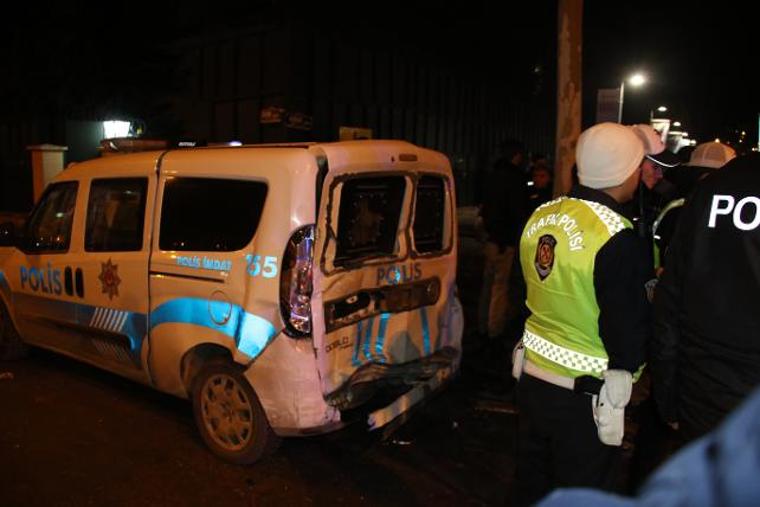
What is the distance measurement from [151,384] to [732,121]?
49.2 metres

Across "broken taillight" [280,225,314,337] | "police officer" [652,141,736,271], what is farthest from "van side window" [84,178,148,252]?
"police officer" [652,141,736,271]

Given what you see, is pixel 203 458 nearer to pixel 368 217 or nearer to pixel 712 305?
pixel 368 217

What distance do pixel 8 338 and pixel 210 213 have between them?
127 inches

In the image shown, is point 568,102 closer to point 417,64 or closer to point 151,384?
point 151,384

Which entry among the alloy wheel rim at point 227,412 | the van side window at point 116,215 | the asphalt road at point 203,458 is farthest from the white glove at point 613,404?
the van side window at point 116,215

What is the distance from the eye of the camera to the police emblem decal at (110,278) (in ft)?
14.9

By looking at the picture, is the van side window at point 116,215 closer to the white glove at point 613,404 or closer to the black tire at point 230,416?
the black tire at point 230,416

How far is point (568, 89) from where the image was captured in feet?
21.7

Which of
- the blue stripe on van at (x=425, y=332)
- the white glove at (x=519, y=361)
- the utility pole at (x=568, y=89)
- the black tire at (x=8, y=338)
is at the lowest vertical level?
the black tire at (x=8, y=338)

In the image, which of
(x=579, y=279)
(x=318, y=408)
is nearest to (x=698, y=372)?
(x=579, y=279)

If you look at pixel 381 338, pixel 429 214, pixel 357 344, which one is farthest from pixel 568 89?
pixel 357 344

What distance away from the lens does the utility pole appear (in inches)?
260

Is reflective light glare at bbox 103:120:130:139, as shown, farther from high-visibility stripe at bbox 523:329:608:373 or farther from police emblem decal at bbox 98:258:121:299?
high-visibility stripe at bbox 523:329:608:373

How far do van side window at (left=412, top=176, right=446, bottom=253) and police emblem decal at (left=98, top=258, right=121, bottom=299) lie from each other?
213cm
